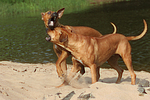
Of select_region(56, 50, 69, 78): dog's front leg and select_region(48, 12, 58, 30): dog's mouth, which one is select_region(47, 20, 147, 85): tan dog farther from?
select_region(48, 12, 58, 30): dog's mouth

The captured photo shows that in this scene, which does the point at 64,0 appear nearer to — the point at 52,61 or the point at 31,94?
the point at 52,61

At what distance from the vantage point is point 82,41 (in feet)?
17.9

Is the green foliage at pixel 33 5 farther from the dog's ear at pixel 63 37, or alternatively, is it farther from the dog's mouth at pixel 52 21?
the dog's ear at pixel 63 37

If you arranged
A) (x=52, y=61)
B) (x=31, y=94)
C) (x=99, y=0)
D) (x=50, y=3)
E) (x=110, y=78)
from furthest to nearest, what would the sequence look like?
(x=99, y=0)
(x=50, y=3)
(x=52, y=61)
(x=110, y=78)
(x=31, y=94)

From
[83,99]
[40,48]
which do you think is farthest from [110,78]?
[40,48]

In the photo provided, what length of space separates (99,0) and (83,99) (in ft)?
132

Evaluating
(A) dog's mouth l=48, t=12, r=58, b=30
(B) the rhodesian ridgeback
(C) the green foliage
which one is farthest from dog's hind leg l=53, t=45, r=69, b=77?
(C) the green foliage

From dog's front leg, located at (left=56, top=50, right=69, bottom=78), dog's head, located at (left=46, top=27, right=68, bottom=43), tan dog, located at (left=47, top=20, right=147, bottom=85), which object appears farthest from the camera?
dog's front leg, located at (left=56, top=50, right=69, bottom=78)

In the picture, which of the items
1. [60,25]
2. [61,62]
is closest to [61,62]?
[61,62]

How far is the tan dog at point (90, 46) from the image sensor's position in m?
5.19

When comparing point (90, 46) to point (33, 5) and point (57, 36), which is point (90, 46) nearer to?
point (57, 36)

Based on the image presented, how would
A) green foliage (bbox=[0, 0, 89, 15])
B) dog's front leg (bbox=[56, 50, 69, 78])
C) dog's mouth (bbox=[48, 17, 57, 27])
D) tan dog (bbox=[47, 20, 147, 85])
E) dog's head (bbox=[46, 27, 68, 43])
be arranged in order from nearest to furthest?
dog's head (bbox=[46, 27, 68, 43]) < tan dog (bbox=[47, 20, 147, 85]) < dog's mouth (bbox=[48, 17, 57, 27]) < dog's front leg (bbox=[56, 50, 69, 78]) < green foliage (bbox=[0, 0, 89, 15])

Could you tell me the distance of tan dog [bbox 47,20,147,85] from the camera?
17.0ft

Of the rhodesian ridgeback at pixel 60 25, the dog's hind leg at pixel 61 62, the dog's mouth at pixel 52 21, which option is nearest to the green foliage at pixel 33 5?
the rhodesian ridgeback at pixel 60 25
